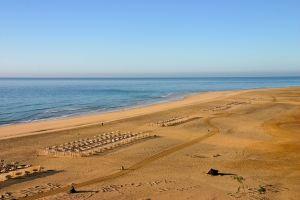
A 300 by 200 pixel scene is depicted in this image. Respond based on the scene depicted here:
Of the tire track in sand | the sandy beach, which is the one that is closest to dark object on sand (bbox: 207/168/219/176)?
the sandy beach

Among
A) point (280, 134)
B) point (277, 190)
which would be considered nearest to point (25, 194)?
point (277, 190)

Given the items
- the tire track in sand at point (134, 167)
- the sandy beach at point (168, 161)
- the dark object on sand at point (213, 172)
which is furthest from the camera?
the dark object on sand at point (213, 172)

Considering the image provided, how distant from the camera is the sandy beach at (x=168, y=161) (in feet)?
63.8

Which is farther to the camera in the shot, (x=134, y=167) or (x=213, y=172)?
(x=134, y=167)

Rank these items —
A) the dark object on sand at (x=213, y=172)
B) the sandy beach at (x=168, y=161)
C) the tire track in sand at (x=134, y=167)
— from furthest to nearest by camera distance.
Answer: the dark object on sand at (x=213, y=172), the sandy beach at (x=168, y=161), the tire track in sand at (x=134, y=167)

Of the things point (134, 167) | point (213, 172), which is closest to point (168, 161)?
point (134, 167)

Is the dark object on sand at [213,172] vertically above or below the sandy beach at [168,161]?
above

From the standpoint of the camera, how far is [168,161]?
25.6 meters

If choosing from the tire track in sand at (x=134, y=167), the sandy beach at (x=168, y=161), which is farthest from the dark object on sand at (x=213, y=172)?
the tire track in sand at (x=134, y=167)

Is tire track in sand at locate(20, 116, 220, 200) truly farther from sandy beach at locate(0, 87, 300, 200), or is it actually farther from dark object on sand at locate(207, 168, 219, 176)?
dark object on sand at locate(207, 168, 219, 176)

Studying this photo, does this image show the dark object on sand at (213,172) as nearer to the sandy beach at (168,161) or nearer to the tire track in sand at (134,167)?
the sandy beach at (168,161)

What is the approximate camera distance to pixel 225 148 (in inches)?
1153

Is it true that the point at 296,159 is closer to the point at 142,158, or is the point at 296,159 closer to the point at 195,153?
the point at 195,153

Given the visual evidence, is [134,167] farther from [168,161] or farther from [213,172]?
[213,172]
